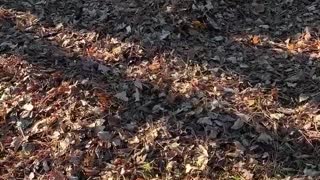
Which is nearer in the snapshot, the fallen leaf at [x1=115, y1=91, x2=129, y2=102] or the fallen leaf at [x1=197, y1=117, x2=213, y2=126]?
the fallen leaf at [x1=197, y1=117, x2=213, y2=126]

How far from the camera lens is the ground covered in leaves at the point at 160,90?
4.05 m

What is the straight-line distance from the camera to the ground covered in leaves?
4.05m

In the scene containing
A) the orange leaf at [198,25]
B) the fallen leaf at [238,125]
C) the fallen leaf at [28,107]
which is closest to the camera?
the fallen leaf at [238,125]

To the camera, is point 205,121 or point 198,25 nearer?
point 205,121

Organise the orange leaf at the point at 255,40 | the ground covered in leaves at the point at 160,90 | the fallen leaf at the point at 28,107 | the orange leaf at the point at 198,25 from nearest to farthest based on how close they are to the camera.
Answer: the ground covered in leaves at the point at 160,90 < the fallen leaf at the point at 28,107 < the orange leaf at the point at 255,40 < the orange leaf at the point at 198,25

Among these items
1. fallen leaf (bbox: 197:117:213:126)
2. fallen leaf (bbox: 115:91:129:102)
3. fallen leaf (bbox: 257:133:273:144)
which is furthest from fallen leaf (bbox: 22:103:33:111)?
fallen leaf (bbox: 257:133:273:144)

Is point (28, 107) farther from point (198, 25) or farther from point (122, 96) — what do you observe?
point (198, 25)

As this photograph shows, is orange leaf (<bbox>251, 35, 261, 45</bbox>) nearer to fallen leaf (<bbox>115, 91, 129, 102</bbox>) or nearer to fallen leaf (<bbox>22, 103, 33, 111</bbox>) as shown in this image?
fallen leaf (<bbox>115, 91, 129, 102</bbox>)

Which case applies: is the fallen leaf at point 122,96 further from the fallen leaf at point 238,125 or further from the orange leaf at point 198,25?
the orange leaf at point 198,25

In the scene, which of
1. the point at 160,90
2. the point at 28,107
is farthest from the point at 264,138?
the point at 28,107

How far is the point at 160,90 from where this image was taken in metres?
4.64

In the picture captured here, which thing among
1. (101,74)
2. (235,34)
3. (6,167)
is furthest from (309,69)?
(6,167)

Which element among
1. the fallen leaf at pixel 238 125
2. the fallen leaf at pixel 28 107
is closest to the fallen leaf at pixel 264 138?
the fallen leaf at pixel 238 125

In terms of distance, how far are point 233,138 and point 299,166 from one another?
60cm
